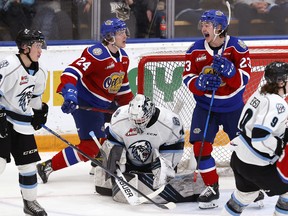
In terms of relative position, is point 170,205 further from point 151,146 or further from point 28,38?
point 28,38

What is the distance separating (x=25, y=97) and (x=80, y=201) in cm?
90

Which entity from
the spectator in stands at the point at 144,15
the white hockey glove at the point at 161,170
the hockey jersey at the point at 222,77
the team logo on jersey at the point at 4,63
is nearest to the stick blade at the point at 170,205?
the white hockey glove at the point at 161,170

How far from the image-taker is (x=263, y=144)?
3881 mm

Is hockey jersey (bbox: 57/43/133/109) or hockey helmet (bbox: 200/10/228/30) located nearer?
hockey helmet (bbox: 200/10/228/30)

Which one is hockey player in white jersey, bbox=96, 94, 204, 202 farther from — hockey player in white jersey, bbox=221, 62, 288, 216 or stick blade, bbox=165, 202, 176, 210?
hockey player in white jersey, bbox=221, 62, 288, 216

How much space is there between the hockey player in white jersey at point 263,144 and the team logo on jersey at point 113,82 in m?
1.53

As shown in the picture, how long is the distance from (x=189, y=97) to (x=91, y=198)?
106 centimetres

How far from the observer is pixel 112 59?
5.43 metres

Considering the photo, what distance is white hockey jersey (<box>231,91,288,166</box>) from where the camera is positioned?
12.6ft

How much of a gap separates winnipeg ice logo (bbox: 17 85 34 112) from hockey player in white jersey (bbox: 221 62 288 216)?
106 centimetres

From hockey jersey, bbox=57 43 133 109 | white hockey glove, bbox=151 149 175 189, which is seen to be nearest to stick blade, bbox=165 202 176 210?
white hockey glove, bbox=151 149 175 189

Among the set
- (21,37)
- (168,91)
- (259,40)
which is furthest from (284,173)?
(259,40)

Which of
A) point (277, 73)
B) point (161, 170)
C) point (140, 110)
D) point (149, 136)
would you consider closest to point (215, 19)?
point (140, 110)

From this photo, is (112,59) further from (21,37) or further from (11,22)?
(11,22)
